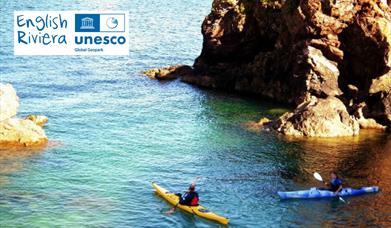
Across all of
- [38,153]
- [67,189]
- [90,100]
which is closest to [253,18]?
[90,100]

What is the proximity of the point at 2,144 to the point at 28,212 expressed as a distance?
17005mm

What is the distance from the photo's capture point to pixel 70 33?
92438 mm

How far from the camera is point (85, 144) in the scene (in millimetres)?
61031

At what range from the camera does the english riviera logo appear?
250ft

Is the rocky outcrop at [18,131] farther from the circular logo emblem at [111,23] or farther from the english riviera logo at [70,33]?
the circular logo emblem at [111,23]

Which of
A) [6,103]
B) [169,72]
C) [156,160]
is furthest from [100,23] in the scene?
[156,160]

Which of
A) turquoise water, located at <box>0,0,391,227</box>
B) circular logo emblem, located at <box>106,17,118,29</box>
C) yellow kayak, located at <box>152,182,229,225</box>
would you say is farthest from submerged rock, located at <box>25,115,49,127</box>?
yellow kayak, located at <box>152,182,229,225</box>

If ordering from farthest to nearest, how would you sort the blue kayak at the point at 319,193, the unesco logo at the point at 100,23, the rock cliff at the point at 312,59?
the unesco logo at the point at 100,23, the rock cliff at the point at 312,59, the blue kayak at the point at 319,193

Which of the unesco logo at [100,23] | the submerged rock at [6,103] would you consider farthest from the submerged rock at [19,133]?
the unesco logo at [100,23]

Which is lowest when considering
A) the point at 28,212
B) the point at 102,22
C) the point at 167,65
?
the point at 28,212

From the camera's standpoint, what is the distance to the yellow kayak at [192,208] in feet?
141

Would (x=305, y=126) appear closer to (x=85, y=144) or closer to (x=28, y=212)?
(x=85, y=144)

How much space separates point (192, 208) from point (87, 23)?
41.2 metres

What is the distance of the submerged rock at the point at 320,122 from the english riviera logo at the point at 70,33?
81.7 ft
